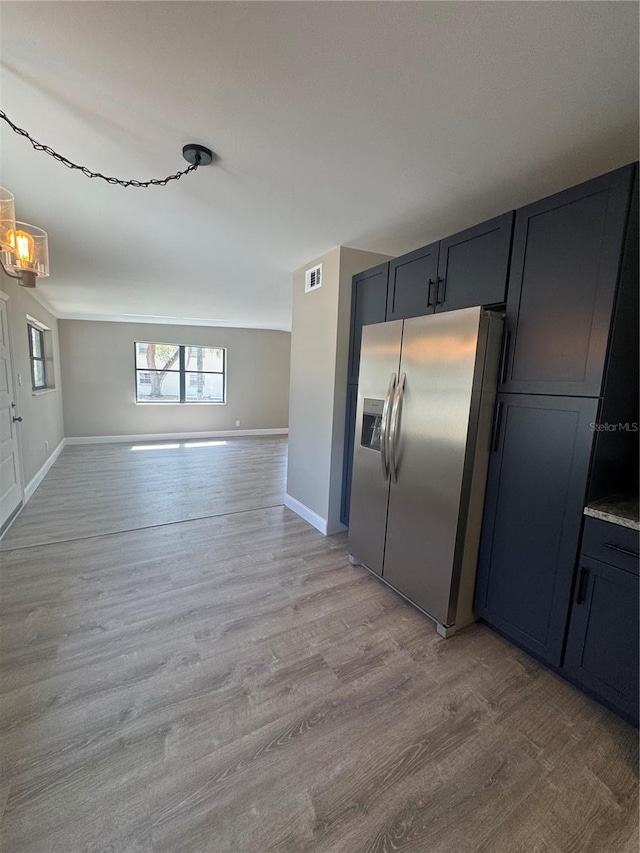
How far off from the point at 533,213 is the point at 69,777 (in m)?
3.11

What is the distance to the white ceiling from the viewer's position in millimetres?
1056

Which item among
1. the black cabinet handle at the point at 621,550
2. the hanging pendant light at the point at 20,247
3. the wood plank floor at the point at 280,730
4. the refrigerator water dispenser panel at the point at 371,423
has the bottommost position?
the wood plank floor at the point at 280,730

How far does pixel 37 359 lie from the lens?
5.00m

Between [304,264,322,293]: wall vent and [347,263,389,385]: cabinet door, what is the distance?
1.31ft

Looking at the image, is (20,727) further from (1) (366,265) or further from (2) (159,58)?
(1) (366,265)

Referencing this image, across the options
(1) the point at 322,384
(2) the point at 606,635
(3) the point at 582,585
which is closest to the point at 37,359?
(1) the point at 322,384

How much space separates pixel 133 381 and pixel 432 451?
6799mm

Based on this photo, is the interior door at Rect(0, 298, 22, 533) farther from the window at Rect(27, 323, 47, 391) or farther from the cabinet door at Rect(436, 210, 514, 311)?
the cabinet door at Rect(436, 210, 514, 311)

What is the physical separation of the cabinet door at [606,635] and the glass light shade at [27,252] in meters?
3.09

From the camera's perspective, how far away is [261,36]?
3.63ft

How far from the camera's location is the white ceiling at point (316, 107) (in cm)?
106

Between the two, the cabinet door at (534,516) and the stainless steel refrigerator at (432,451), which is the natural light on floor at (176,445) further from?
the cabinet door at (534,516)

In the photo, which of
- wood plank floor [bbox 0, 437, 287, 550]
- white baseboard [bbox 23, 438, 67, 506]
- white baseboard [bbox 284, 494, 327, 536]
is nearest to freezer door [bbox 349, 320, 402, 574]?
white baseboard [bbox 284, 494, 327, 536]

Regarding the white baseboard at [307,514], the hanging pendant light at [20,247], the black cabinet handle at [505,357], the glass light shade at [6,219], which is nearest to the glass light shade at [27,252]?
the hanging pendant light at [20,247]
